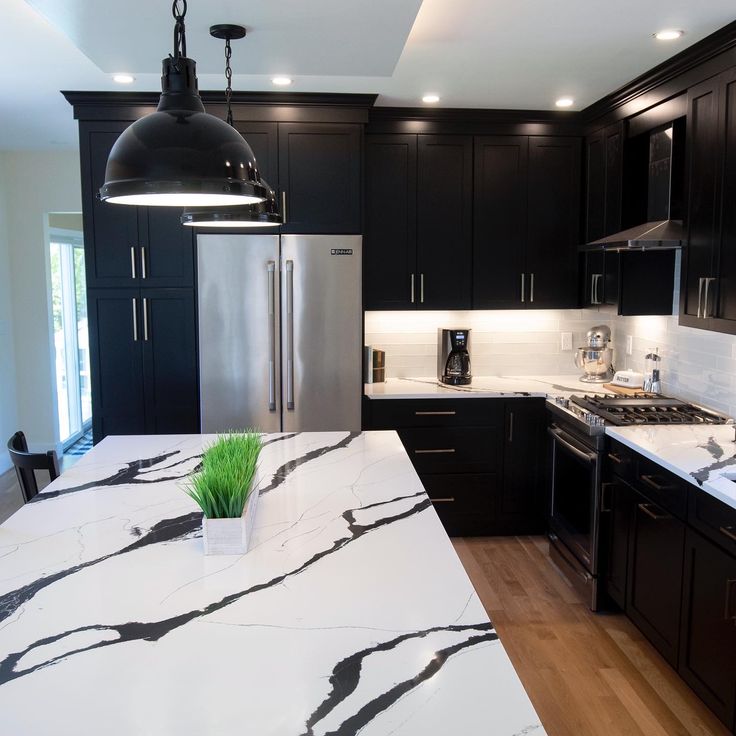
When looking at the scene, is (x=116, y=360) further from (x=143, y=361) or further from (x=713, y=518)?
(x=713, y=518)

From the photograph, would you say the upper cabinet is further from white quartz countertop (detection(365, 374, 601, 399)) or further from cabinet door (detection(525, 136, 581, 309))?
cabinet door (detection(525, 136, 581, 309))

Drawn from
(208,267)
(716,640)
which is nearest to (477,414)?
(208,267)

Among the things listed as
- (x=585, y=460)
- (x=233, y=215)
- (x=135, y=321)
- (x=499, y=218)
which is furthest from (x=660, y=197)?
(x=135, y=321)

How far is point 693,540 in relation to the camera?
2.71 m

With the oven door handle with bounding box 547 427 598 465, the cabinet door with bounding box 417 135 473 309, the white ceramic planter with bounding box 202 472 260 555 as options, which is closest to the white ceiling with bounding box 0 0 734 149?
the cabinet door with bounding box 417 135 473 309

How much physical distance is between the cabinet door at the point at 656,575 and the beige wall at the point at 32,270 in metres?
5.01

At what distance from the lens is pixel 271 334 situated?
4.25 meters

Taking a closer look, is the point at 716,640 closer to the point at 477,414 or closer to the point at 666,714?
the point at 666,714

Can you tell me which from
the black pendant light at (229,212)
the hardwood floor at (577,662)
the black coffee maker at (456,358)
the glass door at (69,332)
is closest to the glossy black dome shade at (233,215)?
the black pendant light at (229,212)

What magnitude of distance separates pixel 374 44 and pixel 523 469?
2.62 metres

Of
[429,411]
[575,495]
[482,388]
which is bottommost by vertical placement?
[575,495]

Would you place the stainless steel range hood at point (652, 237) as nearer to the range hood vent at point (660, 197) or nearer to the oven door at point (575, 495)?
the range hood vent at point (660, 197)

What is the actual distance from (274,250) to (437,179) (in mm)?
1130

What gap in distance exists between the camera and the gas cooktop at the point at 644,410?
348cm
